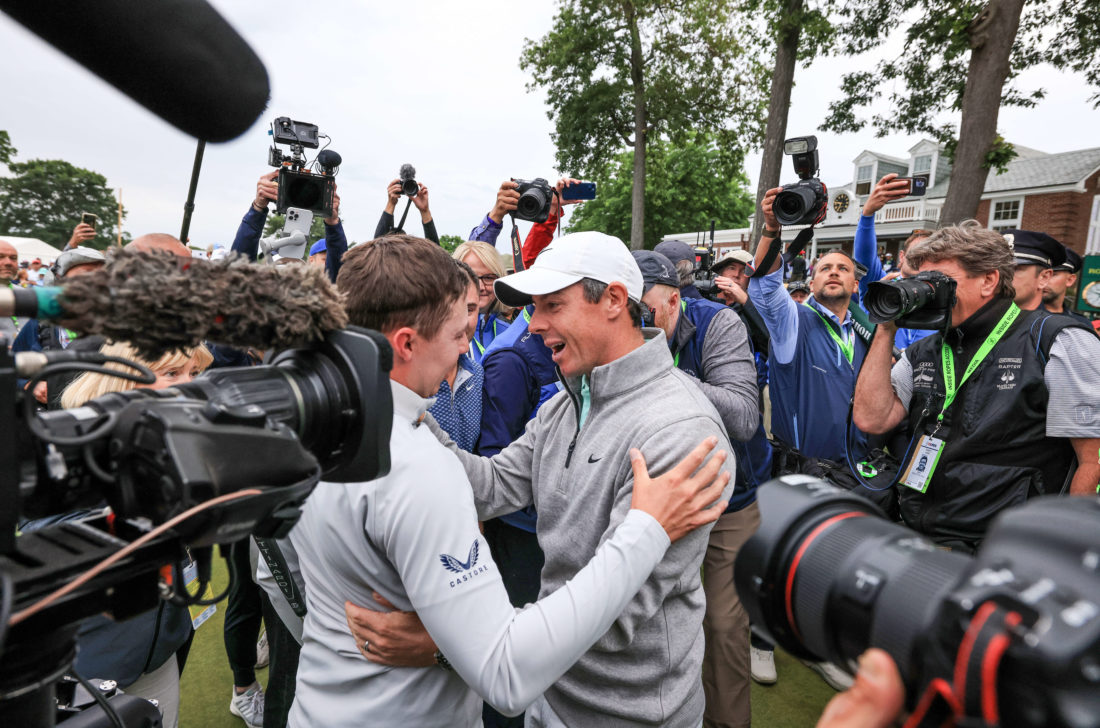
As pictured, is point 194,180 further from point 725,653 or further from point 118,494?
point 725,653

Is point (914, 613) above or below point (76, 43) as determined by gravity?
below

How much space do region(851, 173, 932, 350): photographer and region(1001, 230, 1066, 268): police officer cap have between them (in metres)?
0.47

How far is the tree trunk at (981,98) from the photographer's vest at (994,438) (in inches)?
255

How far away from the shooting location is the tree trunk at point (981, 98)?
7262 millimetres

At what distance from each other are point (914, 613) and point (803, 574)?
0.57ft

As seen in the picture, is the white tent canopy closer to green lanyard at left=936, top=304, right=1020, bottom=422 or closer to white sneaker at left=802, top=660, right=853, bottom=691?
white sneaker at left=802, top=660, right=853, bottom=691

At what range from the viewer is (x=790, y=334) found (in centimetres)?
347

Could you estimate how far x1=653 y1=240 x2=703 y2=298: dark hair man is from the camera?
347 cm

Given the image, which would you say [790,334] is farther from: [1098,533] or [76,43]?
[76,43]

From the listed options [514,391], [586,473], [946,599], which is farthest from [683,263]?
[946,599]

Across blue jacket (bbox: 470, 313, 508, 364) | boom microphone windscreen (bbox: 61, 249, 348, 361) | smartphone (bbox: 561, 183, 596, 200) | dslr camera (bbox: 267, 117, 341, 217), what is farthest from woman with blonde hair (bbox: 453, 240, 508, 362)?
boom microphone windscreen (bbox: 61, 249, 348, 361)

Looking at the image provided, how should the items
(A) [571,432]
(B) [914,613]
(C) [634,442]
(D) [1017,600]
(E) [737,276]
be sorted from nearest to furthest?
(D) [1017,600]
(B) [914,613]
(C) [634,442]
(A) [571,432]
(E) [737,276]

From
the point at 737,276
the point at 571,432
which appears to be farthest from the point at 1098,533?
the point at 737,276

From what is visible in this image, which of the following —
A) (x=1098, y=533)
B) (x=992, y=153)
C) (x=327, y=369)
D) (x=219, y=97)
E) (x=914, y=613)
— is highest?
(x=992, y=153)
